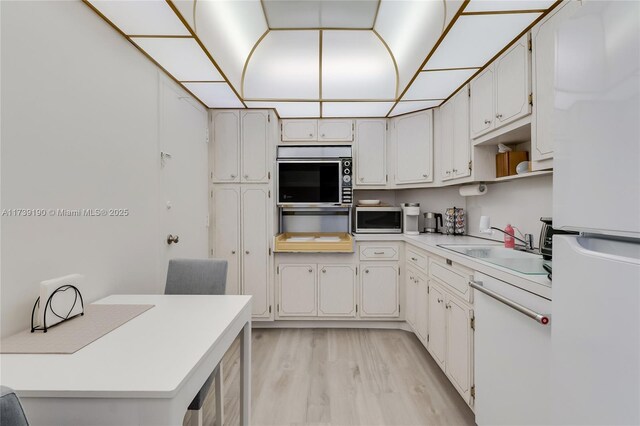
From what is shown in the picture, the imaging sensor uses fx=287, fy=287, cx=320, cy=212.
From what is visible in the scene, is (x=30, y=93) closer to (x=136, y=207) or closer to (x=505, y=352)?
(x=136, y=207)

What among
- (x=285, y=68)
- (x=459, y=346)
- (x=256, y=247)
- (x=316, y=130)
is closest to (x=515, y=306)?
(x=459, y=346)

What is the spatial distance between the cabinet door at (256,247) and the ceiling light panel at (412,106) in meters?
1.58

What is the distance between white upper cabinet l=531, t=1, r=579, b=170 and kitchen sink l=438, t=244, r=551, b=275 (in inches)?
20.8

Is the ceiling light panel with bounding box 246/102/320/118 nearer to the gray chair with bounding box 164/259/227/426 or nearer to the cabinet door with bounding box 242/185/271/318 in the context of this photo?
the cabinet door with bounding box 242/185/271/318

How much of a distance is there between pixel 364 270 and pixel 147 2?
2.60 meters

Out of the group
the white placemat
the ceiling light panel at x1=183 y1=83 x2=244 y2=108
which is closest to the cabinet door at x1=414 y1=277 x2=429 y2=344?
the white placemat

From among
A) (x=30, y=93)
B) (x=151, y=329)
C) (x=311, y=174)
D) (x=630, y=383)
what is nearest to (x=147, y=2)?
(x=30, y=93)

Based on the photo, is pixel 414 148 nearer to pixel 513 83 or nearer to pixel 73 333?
pixel 513 83

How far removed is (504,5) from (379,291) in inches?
94.7

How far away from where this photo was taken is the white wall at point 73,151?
43.6 inches

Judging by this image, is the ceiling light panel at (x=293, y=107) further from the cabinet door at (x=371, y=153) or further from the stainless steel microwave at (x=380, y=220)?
the stainless steel microwave at (x=380, y=220)

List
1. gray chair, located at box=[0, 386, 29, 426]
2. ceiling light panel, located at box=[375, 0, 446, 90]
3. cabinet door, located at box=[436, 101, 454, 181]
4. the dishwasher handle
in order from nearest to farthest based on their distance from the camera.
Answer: gray chair, located at box=[0, 386, 29, 426] < the dishwasher handle < ceiling light panel, located at box=[375, 0, 446, 90] < cabinet door, located at box=[436, 101, 454, 181]

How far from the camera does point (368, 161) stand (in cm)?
323

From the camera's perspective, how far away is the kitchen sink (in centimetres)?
146
